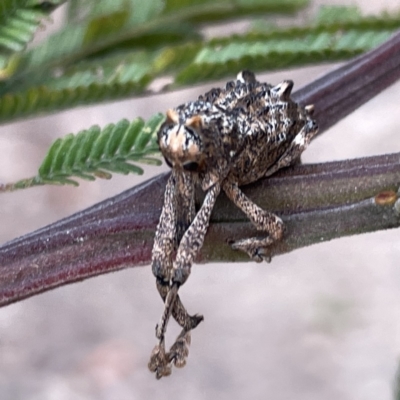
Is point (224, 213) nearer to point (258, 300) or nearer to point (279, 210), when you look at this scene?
point (279, 210)

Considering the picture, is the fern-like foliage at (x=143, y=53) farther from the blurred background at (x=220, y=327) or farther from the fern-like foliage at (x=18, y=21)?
the blurred background at (x=220, y=327)

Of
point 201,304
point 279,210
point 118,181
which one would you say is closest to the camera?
point 279,210

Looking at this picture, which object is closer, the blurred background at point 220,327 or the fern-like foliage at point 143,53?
the fern-like foliage at point 143,53

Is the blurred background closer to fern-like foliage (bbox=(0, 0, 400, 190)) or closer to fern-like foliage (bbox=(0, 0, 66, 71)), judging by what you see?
fern-like foliage (bbox=(0, 0, 400, 190))

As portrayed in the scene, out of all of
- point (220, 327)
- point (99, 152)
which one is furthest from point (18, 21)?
point (220, 327)

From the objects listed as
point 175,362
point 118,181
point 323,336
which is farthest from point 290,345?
point 175,362

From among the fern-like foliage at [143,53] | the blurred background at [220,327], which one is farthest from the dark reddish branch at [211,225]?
the blurred background at [220,327]

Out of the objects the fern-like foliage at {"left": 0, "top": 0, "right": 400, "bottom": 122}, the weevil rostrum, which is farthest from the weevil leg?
the fern-like foliage at {"left": 0, "top": 0, "right": 400, "bottom": 122}
